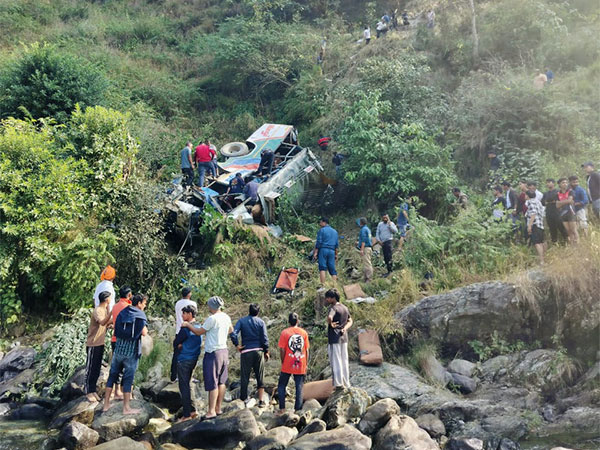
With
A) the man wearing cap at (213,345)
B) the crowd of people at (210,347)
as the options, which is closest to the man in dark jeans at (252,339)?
the crowd of people at (210,347)

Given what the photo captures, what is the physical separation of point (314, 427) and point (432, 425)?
5.67 feet

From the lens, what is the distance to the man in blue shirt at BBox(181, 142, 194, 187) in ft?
51.7

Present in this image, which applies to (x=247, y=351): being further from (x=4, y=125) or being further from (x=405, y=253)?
(x=4, y=125)

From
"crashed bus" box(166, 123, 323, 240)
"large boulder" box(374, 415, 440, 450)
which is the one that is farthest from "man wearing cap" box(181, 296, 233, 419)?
"crashed bus" box(166, 123, 323, 240)

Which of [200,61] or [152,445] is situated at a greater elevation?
[200,61]

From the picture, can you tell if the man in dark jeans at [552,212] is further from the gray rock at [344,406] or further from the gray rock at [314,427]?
the gray rock at [314,427]

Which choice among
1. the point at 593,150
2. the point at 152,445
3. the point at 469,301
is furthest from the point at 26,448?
the point at 593,150

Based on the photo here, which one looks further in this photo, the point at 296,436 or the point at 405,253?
the point at 405,253

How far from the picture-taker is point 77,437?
320 inches

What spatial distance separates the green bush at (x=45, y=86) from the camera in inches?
677

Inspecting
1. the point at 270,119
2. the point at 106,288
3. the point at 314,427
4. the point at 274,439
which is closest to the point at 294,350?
the point at 314,427

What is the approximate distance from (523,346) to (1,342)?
9.60m

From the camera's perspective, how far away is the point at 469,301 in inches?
416

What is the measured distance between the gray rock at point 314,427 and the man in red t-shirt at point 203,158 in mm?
9022
